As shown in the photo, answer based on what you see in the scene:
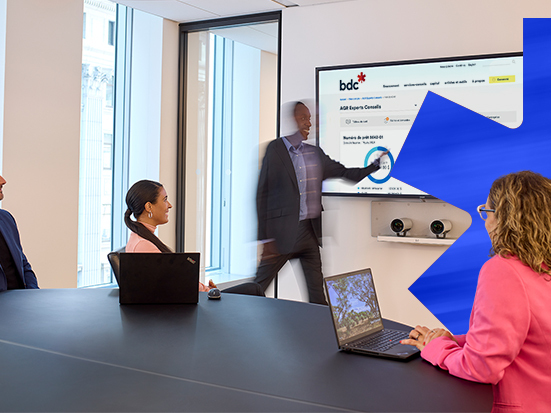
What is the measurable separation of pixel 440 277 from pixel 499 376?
256cm

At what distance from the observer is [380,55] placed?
3930 millimetres

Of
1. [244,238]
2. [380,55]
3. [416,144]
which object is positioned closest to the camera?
[416,144]

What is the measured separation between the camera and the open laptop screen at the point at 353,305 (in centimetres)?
148

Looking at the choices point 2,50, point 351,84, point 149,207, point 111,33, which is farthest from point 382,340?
point 111,33

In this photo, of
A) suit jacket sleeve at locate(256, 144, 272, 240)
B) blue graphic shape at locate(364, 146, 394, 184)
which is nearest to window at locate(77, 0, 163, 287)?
suit jacket sleeve at locate(256, 144, 272, 240)

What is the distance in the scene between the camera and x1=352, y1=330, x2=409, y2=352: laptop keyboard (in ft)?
4.83

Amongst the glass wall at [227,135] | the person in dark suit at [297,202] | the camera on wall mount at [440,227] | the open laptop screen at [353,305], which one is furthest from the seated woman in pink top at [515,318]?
the glass wall at [227,135]

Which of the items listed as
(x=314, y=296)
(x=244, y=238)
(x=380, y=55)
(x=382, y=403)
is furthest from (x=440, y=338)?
(x=244, y=238)

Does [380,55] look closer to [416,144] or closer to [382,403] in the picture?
[416,144]

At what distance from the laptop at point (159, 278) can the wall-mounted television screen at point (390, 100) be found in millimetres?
2154

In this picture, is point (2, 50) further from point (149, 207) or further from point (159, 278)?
point (159, 278)

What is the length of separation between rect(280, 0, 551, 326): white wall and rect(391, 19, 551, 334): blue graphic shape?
12 cm

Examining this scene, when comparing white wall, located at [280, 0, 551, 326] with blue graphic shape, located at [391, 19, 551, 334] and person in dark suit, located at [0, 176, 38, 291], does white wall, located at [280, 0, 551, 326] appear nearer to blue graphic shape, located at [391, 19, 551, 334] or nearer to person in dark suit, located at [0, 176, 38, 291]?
blue graphic shape, located at [391, 19, 551, 334]

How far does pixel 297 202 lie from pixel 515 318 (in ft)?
9.15
